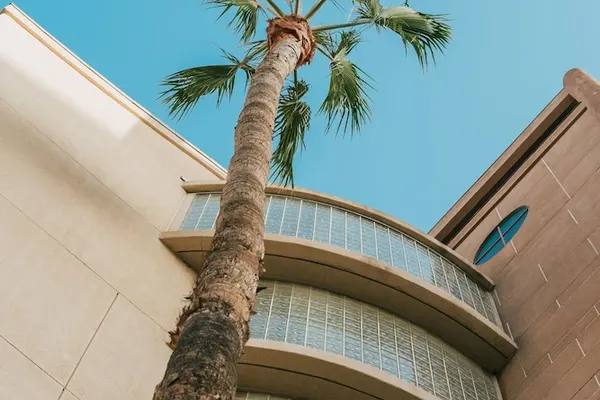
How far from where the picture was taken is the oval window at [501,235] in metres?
15.3

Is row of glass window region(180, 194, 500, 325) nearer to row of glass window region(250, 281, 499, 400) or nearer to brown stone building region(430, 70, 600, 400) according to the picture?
brown stone building region(430, 70, 600, 400)

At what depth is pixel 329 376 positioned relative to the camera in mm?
10430

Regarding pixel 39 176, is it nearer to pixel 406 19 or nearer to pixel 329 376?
pixel 329 376

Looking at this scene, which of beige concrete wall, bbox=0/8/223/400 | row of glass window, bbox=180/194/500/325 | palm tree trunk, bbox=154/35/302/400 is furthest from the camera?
row of glass window, bbox=180/194/500/325

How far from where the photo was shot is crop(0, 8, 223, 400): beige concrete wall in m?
8.98

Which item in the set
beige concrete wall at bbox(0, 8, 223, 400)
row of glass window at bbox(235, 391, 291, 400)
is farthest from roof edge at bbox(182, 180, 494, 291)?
row of glass window at bbox(235, 391, 291, 400)

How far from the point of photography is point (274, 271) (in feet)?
40.3

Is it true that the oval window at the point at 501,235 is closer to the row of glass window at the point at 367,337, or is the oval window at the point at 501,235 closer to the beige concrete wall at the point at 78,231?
the row of glass window at the point at 367,337

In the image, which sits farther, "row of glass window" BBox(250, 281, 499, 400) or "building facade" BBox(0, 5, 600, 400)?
"row of glass window" BBox(250, 281, 499, 400)

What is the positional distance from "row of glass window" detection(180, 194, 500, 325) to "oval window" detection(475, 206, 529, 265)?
5.34 feet

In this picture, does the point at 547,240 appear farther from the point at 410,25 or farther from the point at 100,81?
the point at 100,81

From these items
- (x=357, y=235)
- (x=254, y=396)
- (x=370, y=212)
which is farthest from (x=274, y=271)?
(x=370, y=212)

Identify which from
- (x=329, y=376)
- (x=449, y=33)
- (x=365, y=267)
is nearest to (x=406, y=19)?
(x=449, y=33)

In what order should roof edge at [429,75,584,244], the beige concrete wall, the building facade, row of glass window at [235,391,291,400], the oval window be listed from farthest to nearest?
1. roof edge at [429,75,584,244]
2. the oval window
3. row of glass window at [235,391,291,400]
4. the building facade
5. the beige concrete wall
